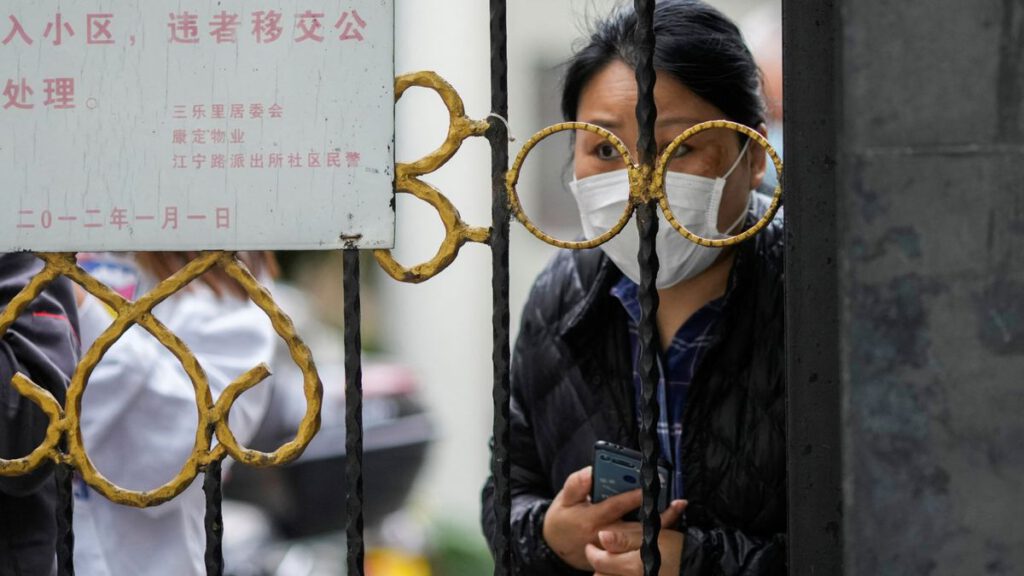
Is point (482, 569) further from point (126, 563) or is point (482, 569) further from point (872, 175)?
point (872, 175)

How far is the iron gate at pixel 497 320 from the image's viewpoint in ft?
5.15

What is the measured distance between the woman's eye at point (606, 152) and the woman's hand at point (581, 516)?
0.57 metres

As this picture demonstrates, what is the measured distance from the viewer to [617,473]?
2.14m

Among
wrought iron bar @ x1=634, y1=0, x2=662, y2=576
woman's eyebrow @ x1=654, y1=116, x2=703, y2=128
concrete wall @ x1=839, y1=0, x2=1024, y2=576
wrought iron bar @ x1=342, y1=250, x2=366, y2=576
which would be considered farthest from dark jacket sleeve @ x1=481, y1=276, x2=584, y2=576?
concrete wall @ x1=839, y1=0, x2=1024, y2=576

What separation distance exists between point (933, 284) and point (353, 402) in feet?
2.69

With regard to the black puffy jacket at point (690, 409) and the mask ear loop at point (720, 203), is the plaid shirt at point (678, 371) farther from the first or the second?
the mask ear loop at point (720, 203)

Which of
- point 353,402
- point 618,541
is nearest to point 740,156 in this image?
point 618,541

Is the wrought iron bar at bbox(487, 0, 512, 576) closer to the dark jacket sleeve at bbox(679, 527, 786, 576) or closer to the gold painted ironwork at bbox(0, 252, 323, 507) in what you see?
the gold painted ironwork at bbox(0, 252, 323, 507)

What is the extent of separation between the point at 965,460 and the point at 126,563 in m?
1.80

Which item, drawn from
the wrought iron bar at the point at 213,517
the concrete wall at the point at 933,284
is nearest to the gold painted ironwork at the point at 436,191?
the wrought iron bar at the point at 213,517

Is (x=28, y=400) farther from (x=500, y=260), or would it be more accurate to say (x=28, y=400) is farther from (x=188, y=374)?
(x=500, y=260)

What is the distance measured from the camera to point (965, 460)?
145cm

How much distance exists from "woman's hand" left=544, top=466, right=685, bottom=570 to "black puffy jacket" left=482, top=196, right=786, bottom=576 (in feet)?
0.19

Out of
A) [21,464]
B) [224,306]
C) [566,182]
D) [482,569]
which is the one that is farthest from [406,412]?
[21,464]
